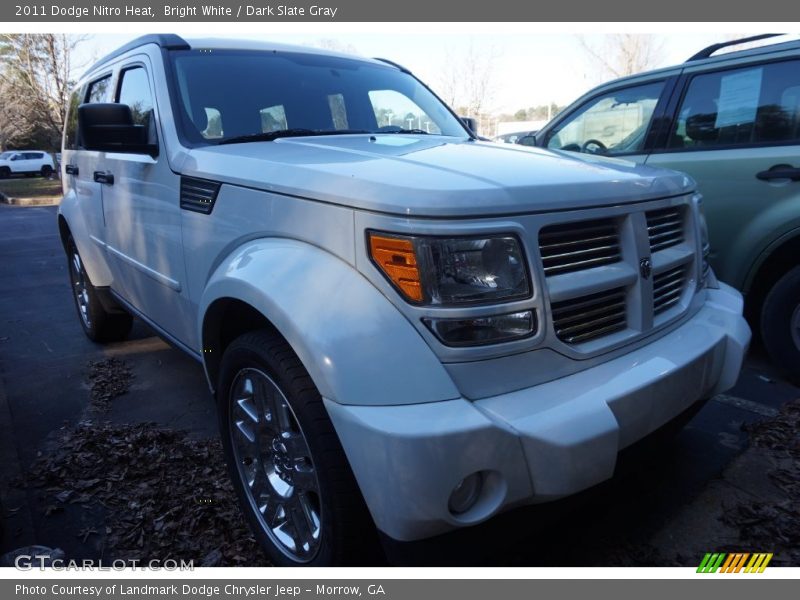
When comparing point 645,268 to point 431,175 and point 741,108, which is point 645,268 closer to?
point 431,175

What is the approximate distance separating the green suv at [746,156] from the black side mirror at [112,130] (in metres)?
2.40

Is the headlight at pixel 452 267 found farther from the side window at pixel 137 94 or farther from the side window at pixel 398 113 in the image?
the side window at pixel 137 94

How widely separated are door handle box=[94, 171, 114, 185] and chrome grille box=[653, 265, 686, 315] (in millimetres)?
2987

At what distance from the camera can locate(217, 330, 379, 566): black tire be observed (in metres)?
1.67

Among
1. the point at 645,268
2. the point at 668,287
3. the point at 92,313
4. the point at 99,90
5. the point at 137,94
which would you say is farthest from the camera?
the point at 92,313

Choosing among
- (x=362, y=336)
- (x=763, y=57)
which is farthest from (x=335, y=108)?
(x=763, y=57)

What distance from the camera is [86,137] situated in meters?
2.75

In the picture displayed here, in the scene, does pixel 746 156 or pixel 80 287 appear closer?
pixel 746 156

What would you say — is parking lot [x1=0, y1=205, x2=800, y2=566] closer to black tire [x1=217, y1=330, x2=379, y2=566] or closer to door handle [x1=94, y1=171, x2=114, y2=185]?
black tire [x1=217, y1=330, x2=379, y2=566]

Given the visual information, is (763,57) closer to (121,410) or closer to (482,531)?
(482,531)

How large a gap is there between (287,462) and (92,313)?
323 centimetres

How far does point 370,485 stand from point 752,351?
3.75m

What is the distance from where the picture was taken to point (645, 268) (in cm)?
193

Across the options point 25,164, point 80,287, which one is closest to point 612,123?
point 80,287
